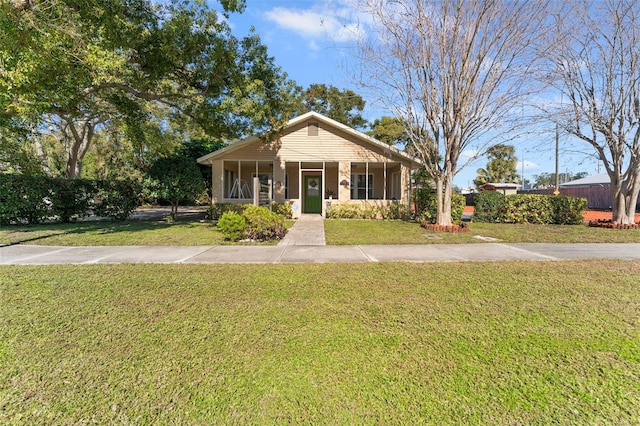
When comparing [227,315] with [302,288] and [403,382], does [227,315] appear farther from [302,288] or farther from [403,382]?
[403,382]

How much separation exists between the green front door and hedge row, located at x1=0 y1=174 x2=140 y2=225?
8570 millimetres

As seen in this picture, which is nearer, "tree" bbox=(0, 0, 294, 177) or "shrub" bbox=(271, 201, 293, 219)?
"tree" bbox=(0, 0, 294, 177)

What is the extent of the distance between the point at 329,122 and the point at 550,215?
1155 cm

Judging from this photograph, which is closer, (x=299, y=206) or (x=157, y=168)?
(x=157, y=168)

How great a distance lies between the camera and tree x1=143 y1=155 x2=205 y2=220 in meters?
13.3

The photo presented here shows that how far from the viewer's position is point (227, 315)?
12.3ft

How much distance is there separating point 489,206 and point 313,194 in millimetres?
9120

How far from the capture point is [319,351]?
2938 millimetres

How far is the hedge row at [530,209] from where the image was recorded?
14.0 meters

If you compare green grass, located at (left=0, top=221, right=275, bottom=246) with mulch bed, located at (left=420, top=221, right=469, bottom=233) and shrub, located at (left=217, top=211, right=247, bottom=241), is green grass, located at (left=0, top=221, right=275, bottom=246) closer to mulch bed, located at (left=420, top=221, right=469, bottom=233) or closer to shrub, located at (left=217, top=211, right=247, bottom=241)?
shrub, located at (left=217, top=211, right=247, bottom=241)

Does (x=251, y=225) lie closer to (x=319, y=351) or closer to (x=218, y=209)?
(x=218, y=209)

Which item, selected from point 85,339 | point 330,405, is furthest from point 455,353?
point 85,339

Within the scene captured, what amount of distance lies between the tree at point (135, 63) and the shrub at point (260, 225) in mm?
3908

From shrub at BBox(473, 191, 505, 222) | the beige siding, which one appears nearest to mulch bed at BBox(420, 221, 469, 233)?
shrub at BBox(473, 191, 505, 222)
